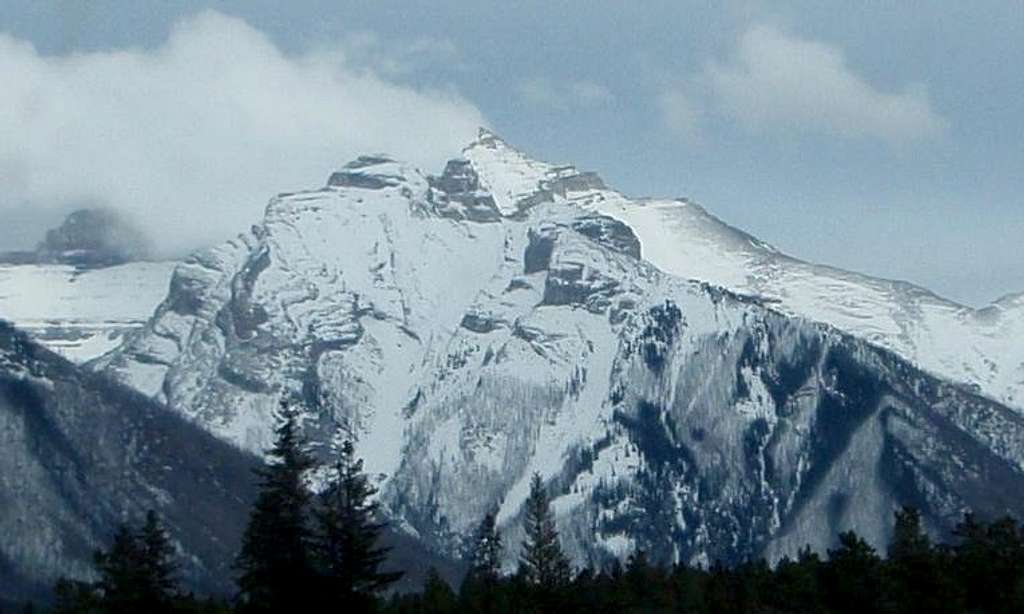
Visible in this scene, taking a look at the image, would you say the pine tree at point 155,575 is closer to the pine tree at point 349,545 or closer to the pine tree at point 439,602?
the pine tree at point 349,545

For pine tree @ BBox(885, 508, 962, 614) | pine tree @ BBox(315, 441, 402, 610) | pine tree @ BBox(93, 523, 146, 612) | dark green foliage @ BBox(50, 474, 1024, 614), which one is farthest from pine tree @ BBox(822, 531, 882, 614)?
pine tree @ BBox(315, 441, 402, 610)

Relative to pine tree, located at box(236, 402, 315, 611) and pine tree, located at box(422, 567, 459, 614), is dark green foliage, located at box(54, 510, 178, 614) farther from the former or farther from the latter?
pine tree, located at box(422, 567, 459, 614)

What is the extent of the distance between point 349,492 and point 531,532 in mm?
60629

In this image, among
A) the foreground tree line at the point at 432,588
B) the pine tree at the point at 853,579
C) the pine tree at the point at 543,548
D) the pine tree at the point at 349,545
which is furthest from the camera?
the pine tree at the point at 853,579

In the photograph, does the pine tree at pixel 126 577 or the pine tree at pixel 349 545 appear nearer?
the pine tree at pixel 349 545

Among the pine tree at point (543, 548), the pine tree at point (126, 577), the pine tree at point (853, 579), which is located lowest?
the pine tree at point (126, 577)

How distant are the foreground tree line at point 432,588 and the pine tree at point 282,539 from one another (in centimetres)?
5

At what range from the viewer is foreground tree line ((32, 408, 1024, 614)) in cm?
8762

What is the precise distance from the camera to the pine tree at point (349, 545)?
8662cm

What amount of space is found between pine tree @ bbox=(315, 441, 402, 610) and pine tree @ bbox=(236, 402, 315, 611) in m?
0.75

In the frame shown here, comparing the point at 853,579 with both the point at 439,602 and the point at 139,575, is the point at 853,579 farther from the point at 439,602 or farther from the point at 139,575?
the point at 139,575

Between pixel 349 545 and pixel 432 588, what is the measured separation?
11285 centimetres

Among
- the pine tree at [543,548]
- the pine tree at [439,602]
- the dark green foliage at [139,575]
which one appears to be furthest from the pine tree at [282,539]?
the pine tree at [439,602]

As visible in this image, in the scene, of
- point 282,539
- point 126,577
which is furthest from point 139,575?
point 282,539
